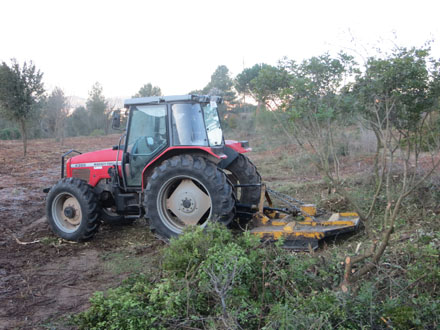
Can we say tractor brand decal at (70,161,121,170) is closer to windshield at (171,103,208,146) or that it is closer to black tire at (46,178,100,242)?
black tire at (46,178,100,242)

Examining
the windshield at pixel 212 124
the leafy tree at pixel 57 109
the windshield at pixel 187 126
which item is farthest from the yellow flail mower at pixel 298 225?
the leafy tree at pixel 57 109

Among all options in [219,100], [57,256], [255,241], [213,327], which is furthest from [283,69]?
[213,327]

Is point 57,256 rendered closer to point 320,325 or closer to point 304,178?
point 320,325

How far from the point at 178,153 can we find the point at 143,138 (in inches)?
25.4

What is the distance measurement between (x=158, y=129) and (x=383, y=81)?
11.6ft

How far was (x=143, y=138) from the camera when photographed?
6180 mm

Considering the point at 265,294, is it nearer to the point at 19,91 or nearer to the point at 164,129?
the point at 164,129

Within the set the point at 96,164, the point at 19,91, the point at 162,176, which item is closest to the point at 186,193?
the point at 162,176

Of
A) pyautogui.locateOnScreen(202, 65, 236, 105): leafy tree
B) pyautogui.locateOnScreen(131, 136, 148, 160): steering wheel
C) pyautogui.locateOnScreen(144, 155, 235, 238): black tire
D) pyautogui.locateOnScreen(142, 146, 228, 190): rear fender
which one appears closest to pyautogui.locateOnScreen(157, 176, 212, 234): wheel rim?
pyautogui.locateOnScreen(144, 155, 235, 238): black tire

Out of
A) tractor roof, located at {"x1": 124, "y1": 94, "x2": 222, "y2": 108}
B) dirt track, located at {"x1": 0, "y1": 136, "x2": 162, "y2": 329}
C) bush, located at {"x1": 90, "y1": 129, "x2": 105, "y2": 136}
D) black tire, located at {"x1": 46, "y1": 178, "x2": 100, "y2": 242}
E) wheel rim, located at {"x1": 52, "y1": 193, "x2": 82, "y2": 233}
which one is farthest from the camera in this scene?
bush, located at {"x1": 90, "y1": 129, "x2": 105, "y2": 136}

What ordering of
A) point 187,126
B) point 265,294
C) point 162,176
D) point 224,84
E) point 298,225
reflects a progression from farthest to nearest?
point 224,84 < point 187,126 < point 162,176 < point 298,225 < point 265,294

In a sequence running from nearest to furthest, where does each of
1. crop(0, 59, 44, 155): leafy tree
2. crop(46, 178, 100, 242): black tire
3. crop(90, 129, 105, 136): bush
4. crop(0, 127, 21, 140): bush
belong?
crop(46, 178, 100, 242): black tire, crop(0, 59, 44, 155): leafy tree, crop(0, 127, 21, 140): bush, crop(90, 129, 105, 136): bush

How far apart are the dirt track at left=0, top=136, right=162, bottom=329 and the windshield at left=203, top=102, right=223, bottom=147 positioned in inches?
70.1

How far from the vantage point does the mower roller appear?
5.49m
